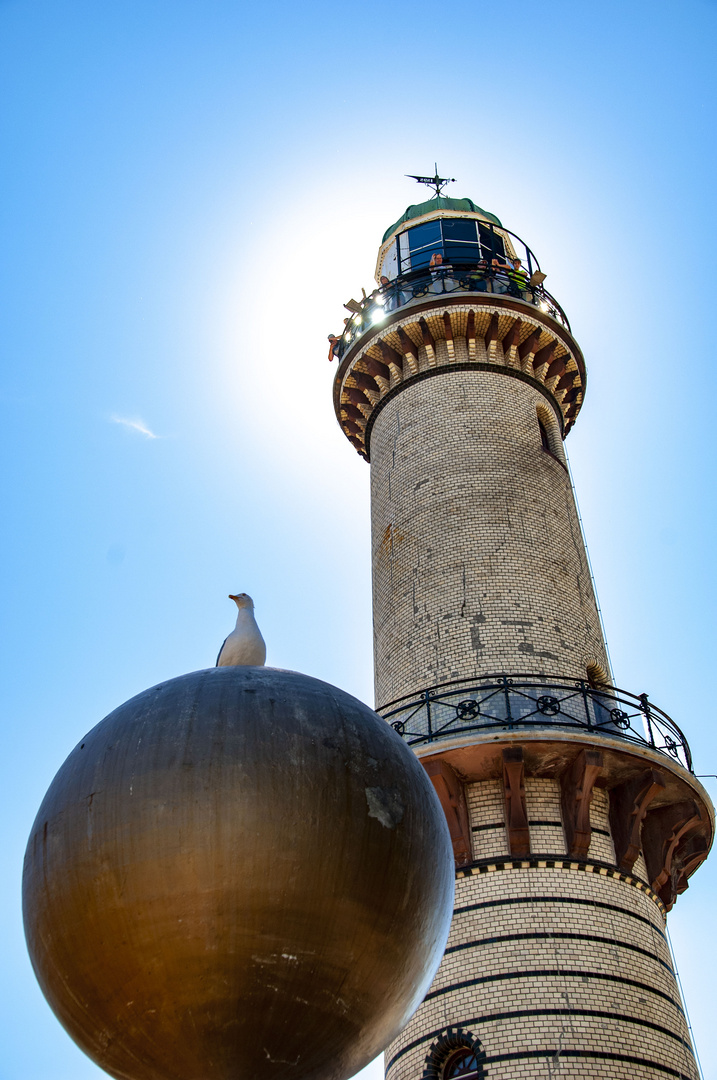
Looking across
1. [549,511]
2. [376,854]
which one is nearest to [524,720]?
[549,511]

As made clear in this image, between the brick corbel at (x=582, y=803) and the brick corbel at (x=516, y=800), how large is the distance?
639 mm

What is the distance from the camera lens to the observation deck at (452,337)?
2192 cm

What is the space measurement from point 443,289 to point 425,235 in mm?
3838

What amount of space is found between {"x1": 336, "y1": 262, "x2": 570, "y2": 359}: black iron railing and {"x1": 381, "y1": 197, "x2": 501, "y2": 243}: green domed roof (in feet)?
12.6

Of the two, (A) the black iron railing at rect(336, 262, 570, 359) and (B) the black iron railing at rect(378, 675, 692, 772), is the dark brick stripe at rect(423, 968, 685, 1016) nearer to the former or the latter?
(B) the black iron railing at rect(378, 675, 692, 772)

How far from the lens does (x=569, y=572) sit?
18766 mm

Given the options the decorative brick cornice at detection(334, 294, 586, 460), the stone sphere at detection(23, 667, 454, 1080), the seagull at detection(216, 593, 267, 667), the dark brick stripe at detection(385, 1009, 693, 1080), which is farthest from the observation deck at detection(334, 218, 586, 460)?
the stone sphere at detection(23, 667, 454, 1080)

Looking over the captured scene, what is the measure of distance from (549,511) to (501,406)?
8.46ft

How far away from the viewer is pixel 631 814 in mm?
15266

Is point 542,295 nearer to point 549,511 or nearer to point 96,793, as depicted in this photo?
point 549,511

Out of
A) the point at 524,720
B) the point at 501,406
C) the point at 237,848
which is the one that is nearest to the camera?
the point at 237,848

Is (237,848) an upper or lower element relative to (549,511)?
lower

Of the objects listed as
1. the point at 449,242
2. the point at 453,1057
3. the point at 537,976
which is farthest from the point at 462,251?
Result: the point at 453,1057

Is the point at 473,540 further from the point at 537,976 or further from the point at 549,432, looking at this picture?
the point at 537,976
